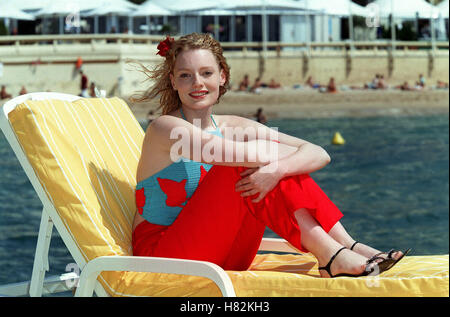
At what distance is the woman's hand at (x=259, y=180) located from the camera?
111 inches

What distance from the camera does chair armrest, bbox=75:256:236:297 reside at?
2.67 metres

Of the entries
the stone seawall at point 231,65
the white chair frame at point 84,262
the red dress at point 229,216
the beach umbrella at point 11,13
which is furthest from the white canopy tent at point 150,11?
the red dress at point 229,216

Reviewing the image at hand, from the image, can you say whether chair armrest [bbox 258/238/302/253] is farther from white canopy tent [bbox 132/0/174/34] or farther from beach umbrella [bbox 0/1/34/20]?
beach umbrella [bbox 0/1/34/20]

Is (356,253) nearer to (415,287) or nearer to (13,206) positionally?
(415,287)

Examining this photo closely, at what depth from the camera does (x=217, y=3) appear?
37188 millimetres

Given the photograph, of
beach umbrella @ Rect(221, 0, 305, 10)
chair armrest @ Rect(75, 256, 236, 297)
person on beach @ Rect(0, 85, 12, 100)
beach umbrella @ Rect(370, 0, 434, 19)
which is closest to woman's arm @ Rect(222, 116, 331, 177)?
chair armrest @ Rect(75, 256, 236, 297)

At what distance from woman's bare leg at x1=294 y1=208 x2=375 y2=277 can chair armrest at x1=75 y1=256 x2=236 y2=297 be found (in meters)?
0.38

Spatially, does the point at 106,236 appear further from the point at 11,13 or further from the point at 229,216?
the point at 11,13

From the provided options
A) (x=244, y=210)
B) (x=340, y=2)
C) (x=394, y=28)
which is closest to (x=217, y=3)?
(x=340, y=2)

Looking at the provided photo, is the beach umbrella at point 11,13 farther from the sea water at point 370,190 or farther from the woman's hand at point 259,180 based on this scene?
the woman's hand at point 259,180

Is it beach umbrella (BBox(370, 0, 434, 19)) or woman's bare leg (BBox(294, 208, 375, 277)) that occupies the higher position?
beach umbrella (BBox(370, 0, 434, 19))

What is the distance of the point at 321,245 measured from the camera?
287cm

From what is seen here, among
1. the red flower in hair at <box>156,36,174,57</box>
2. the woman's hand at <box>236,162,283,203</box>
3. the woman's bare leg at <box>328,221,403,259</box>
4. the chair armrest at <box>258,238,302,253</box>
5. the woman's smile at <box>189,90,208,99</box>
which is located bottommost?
the chair armrest at <box>258,238,302,253</box>

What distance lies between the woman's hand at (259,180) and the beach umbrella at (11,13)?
3407cm
